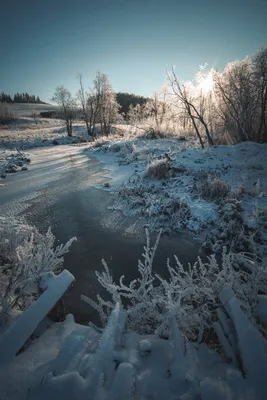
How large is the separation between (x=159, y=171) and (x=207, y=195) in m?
2.85

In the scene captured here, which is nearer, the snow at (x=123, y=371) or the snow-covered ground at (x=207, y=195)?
the snow at (x=123, y=371)

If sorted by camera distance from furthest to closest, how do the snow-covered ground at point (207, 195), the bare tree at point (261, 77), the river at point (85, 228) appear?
the bare tree at point (261, 77), the snow-covered ground at point (207, 195), the river at point (85, 228)

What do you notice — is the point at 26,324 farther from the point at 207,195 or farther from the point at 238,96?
the point at 238,96

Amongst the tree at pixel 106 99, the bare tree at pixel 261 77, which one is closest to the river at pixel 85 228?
the bare tree at pixel 261 77

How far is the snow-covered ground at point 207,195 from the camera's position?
5.09 meters

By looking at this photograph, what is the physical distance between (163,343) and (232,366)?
0.61 m

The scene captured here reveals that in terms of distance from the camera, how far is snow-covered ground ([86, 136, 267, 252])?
5094 millimetres

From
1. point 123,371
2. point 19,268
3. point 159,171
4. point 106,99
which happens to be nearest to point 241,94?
point 159,171

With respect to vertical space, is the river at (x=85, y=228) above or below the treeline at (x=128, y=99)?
below

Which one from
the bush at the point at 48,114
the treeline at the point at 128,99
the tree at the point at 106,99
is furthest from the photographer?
the treeline at the point at 128,99

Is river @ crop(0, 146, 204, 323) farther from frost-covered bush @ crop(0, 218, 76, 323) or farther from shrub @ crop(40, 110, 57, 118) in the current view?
shrub @ crop(40, 110, 57, 118)

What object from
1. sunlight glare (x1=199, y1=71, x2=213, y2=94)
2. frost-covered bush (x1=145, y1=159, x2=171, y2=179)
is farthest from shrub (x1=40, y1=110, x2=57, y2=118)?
frost-covered bush (x1=145, y1=159, x2=171, y2=179)

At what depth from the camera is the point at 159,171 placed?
29.9 ft

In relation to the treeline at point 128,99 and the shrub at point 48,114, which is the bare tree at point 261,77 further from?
the treeline at point 128,99
